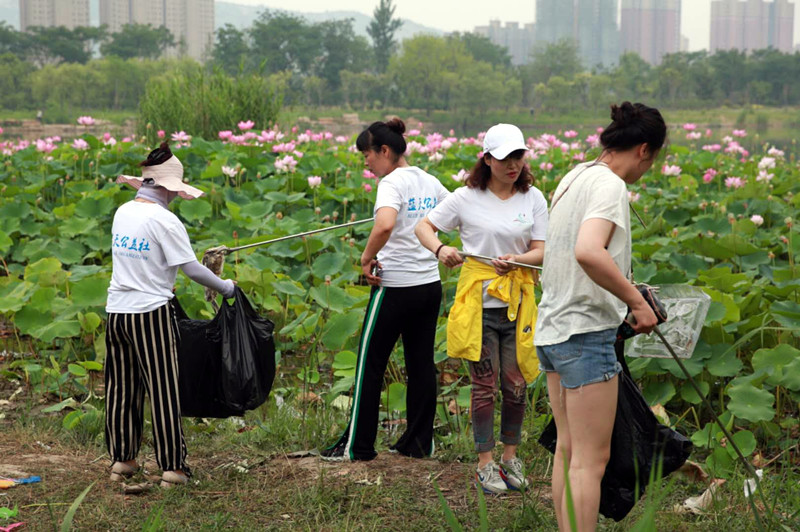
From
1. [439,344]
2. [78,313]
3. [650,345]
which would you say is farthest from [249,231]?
[650,345]

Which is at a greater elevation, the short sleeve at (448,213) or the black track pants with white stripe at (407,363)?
the short sleeve at (448,213)

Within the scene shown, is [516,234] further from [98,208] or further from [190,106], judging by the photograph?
[190,106]

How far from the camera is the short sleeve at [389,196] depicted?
3.27m

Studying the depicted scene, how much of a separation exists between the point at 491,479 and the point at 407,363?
61cm

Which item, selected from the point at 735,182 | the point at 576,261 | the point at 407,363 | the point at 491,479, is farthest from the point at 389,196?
the point at 735,182

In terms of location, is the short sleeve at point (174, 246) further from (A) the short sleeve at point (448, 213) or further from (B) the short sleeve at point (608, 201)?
(B) the short sleeve at point (608, 201)

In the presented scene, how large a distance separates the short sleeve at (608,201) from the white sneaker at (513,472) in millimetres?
1198

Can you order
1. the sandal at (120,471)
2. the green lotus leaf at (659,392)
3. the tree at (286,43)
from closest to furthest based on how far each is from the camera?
the sandal at (120,471), the green lotus leaf at (659,392), the tree at (286,43)

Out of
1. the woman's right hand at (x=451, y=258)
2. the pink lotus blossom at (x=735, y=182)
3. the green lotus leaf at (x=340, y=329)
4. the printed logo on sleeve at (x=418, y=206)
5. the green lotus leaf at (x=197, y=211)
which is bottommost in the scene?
the green lotus leaf at (x=340, y=329)

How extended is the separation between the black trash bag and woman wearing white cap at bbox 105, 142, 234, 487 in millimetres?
1442

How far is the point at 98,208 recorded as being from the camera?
273 inches

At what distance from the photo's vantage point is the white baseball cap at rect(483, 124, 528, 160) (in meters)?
2.95

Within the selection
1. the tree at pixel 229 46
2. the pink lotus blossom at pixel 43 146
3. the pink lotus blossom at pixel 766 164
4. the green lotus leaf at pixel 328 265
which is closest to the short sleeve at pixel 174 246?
the green lotus leaf at pixel 328 265

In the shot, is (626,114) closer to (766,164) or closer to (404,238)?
(404,238)
